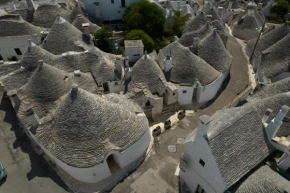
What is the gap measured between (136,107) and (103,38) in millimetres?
19166

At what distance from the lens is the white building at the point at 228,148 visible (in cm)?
1609

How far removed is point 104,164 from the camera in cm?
2009

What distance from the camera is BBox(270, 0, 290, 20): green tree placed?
2259 inches

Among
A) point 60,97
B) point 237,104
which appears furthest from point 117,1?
point 237,104

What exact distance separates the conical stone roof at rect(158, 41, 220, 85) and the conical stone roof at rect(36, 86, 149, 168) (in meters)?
13.1

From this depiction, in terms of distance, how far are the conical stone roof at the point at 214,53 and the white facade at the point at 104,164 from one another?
18.2m

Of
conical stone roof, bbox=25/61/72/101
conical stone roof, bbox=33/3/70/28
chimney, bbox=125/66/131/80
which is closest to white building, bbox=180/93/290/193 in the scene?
chimney, bbox=125/66/131/80

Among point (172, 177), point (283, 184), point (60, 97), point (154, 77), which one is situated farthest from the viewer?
point (154, 77)

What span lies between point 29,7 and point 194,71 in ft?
132

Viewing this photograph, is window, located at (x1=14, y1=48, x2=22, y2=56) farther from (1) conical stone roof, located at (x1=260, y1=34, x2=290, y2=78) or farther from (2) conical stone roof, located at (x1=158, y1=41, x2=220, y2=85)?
(1) conical stone roof, located at (x1=260, y1=34, x2=290, y2=78)

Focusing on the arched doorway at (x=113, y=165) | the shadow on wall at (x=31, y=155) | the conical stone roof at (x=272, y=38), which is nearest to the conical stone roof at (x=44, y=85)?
the shadow on wall at (x=31, y=155)

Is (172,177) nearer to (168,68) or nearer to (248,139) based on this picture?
(248,139)

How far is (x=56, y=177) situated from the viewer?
21.8 metres

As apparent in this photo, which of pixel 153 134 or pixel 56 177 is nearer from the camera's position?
pixel 56 177
